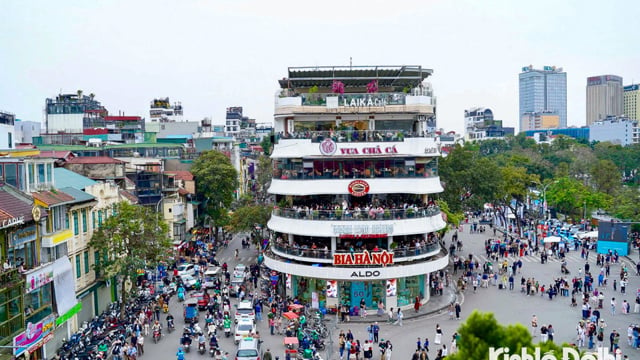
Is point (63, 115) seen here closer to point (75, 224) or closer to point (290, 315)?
point (75, 224)

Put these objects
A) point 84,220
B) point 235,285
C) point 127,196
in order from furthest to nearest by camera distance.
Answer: point 127,196 < point 235,285 < point 84,220

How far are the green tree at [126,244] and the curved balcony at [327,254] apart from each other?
813 centimetres

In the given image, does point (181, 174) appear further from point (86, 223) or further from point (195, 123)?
point (195, 123)

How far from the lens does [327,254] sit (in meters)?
39.5

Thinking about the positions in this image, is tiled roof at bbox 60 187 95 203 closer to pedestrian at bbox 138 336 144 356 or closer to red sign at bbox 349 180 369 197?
pedestrian at bbox 138 336 144 356

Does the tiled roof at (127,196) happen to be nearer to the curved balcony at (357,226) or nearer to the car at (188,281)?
the car at (188,281)

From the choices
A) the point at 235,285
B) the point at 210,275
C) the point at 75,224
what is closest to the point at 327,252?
the point at 235,285

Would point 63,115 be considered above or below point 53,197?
above

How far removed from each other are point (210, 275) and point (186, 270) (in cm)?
310

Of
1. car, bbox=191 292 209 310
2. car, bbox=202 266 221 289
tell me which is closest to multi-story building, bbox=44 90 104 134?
car, bbox=202 266 221 289

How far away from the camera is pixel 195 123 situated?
4107 inches

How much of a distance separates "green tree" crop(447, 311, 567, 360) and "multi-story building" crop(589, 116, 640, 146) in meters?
186

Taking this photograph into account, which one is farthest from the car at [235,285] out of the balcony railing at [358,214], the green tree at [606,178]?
the green tree at [606,178]

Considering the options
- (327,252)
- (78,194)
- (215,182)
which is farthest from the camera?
(215,182)
